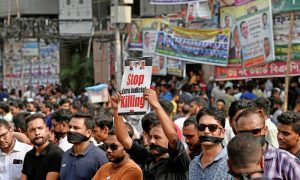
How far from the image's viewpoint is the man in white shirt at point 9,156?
23.6 ft

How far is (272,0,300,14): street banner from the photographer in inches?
482

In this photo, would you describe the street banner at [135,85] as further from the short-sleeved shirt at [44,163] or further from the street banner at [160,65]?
the street banner at [160,65]

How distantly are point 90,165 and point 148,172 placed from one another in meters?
0.92

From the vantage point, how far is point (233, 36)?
14188 millimetres

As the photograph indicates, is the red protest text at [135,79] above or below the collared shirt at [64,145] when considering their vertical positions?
above

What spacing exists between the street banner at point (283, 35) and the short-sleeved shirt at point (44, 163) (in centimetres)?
Result: 700

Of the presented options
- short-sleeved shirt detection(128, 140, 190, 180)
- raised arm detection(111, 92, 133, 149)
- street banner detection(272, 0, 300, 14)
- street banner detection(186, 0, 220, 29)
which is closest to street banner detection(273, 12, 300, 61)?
street banner detection(272, 0, 300, 14)

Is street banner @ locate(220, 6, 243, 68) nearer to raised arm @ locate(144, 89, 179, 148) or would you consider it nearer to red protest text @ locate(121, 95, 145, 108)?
red protest text @ locate(121, 95, 145, 108)

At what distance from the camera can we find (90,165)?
6246 mm

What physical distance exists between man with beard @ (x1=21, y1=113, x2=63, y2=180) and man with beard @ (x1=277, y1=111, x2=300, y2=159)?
6.92 feet

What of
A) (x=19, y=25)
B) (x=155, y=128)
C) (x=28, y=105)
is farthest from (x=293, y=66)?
(x=19, y=25)

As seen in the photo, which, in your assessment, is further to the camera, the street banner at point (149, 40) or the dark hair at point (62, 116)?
the street banner at point (149, 40)

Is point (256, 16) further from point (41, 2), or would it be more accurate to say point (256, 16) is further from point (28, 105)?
point (41, 2)

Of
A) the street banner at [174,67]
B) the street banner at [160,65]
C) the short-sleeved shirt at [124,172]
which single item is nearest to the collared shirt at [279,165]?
the short-sleeved shirt at [124,172]
